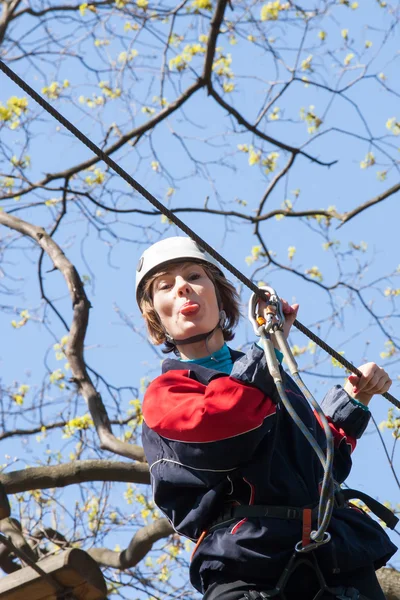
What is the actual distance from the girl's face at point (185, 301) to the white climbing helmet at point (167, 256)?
0.03 meters

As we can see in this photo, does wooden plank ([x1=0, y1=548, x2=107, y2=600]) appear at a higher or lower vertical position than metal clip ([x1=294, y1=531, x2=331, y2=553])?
higher

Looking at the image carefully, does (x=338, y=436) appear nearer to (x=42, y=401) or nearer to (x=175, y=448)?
(x=175, y=448)

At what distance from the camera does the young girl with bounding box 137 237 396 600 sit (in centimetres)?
242

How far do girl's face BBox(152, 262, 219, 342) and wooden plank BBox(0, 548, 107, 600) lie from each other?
1.05 metres

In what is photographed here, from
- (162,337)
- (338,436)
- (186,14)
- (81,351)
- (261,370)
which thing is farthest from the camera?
(186,14)

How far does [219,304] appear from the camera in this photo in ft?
9.99

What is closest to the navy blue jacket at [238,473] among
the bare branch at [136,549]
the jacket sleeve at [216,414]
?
the jacket sleeve at [216,414]

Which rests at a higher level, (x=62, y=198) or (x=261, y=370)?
(x=62, y=198)

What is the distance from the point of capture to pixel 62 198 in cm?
617

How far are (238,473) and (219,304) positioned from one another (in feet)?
2.31

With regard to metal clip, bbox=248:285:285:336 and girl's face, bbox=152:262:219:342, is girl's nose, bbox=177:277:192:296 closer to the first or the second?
girl's face, bbox=152:262:219:342

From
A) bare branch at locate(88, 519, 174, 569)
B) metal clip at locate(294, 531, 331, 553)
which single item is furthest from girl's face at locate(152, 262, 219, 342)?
bare branch at locate(88, 519, 174, 569)

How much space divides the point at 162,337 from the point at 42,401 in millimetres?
3851

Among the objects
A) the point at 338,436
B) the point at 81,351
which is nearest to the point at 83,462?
the point at 81,351
